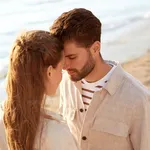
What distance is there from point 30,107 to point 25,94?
2.6 inches

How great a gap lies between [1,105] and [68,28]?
2.55ft

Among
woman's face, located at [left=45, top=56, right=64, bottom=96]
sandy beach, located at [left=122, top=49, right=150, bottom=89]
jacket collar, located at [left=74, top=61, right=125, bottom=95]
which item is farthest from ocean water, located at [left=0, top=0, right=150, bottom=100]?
woman's face, located at [left=45, top=56, right=64, bottom=96]

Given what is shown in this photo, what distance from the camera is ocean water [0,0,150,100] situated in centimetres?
1001

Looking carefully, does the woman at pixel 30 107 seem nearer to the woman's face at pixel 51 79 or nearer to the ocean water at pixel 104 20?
the woman's face at pixel 51 79

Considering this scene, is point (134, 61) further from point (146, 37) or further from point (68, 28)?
point (68, 28)

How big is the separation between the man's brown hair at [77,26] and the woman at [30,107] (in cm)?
63

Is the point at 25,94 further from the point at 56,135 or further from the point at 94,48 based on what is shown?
the point at 94,48

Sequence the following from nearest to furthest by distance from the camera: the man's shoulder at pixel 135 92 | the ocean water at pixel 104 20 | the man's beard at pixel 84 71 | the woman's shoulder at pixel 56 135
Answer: the woman's shoulder at pixel 56 135, the man's shoulder at pixel 135 92, the man's beard at pixel 84 71, the ocean water at pixel 104 20

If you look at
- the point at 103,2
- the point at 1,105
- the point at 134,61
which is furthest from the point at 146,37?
the point at 1,105

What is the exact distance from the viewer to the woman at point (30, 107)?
2338 millimetres

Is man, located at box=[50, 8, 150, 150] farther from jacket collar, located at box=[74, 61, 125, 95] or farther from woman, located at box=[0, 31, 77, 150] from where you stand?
woman, located at box=[0, 31, 77, 150]

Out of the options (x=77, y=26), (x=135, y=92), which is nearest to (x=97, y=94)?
(x=135, y=92)

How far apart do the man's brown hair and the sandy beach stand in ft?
15.9

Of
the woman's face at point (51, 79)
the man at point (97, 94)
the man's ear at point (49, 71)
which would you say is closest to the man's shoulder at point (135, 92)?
the man at point (97, 94)
